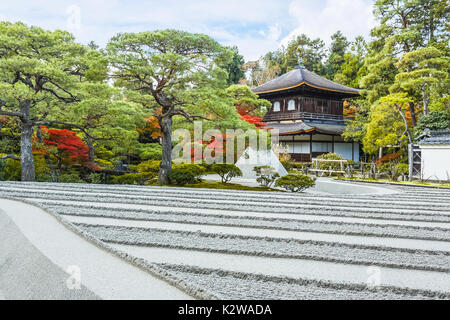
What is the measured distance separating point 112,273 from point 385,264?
1.63 m

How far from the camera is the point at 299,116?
2102 centimetres

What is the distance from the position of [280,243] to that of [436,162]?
10523 millimetres

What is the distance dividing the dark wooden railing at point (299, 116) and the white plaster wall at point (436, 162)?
10.1 meters

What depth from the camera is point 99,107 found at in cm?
857

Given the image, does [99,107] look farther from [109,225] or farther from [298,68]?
[298,68]

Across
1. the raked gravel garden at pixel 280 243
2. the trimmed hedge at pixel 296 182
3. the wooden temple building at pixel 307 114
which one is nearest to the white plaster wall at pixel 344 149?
the wooden temple building at pixel 307 114

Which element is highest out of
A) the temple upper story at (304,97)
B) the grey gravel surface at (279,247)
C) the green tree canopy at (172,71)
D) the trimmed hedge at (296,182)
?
the temple upper story at (304,97)

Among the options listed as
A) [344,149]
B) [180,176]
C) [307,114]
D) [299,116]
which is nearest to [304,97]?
[307,114]

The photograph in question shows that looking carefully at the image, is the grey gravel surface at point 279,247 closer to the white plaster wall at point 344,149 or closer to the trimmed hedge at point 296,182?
the trimmed hedge at point 296,182

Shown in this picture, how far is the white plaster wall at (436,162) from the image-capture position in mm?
10492

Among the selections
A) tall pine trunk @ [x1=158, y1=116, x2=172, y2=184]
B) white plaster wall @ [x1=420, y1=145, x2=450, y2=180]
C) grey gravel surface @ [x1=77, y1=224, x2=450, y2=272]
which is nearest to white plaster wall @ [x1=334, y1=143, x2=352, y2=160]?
white plaster wall @ [x1=420, y1=145, x2=450, y2=180]

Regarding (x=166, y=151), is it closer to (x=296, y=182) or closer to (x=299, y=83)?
(x=296, y=182)

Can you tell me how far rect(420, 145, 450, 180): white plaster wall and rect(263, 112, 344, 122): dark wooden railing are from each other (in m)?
10.1
